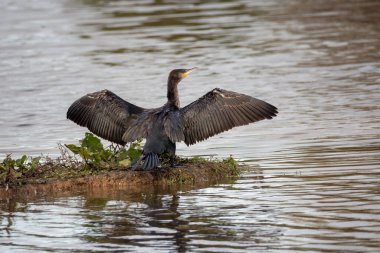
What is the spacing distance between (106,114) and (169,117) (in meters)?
0.93

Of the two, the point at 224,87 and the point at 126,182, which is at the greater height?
the point at 224,87

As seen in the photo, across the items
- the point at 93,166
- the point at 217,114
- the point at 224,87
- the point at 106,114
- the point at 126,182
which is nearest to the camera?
the point at 126,182

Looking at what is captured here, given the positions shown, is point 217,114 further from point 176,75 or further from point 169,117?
point 176,75

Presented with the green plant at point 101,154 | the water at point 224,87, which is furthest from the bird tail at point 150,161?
the green plant at point 101,154

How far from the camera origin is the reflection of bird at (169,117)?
12.3 metres

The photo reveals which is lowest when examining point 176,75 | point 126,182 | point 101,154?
point 126,182

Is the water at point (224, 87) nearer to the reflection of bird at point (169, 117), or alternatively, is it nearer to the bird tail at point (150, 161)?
the bird tail at point (150, 161)

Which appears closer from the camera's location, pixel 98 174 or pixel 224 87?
pixel 98 174

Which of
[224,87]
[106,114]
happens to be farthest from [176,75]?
[224,87]

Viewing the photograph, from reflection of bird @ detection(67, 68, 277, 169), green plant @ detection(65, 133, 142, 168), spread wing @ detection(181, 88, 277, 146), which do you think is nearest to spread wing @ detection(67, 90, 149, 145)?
reflection of bird @ detection(67, 68, 277, 169)

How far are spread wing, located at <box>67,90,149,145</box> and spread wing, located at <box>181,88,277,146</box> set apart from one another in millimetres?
695

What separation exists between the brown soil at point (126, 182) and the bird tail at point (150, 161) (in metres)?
0.31

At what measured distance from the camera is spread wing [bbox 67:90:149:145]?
42.1ft

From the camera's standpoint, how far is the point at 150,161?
39.1ft
